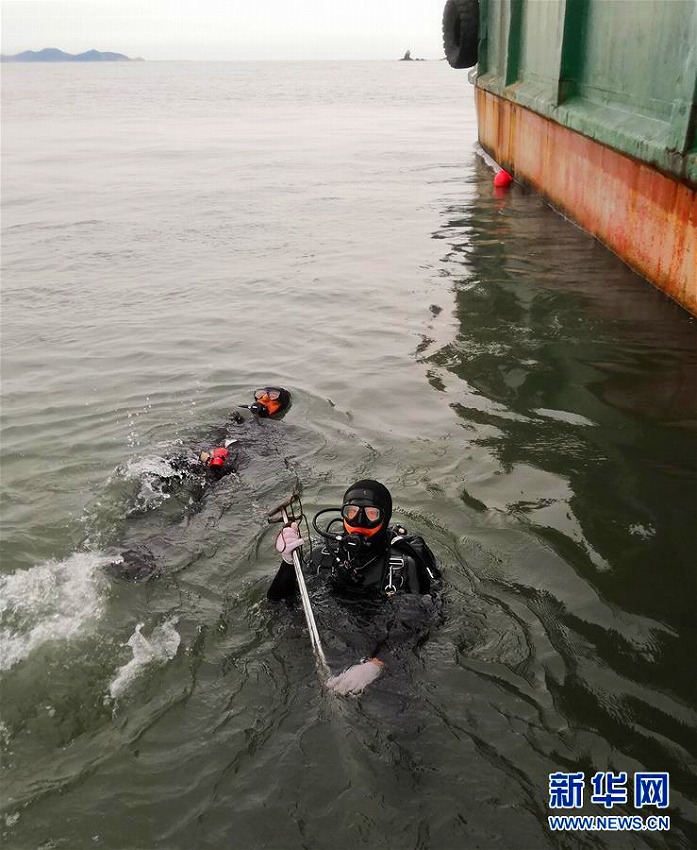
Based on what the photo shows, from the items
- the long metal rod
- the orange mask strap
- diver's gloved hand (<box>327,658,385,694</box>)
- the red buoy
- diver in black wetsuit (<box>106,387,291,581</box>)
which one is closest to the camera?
diver's gloved hand (<box>327,658,385,694</box>)

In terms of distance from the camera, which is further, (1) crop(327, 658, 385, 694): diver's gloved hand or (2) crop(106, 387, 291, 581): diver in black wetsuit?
(2) crop(106, 387, 291, 581): diver in black wetsuit

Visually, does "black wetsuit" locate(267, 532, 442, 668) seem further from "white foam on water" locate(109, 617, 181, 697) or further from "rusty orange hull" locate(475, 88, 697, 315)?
"rusty orange hull" locate(475, 88, 697, 315)

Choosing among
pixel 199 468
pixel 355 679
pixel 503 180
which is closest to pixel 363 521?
pixel 355 679

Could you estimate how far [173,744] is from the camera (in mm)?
4332

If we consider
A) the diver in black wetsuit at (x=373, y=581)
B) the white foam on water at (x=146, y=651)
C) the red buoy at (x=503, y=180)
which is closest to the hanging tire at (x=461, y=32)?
the red buoy at (x=503, y=180)

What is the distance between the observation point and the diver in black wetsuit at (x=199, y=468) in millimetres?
5902

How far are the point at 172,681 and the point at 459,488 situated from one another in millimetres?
3176

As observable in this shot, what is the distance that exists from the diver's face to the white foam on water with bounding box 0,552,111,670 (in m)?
2.05

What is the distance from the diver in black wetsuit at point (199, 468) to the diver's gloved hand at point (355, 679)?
2.05 metres

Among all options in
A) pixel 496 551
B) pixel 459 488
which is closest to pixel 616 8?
pixel 459 488

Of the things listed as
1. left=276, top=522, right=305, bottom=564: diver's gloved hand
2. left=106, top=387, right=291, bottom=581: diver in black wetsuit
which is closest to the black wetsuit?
left=276, top=522, right=305, bottom=564: diver's gloved hand

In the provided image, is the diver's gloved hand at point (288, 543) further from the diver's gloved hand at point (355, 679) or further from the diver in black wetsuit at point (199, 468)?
the diver in black wetsuit at point (199, 468)

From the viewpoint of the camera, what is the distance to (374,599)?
5.02 m

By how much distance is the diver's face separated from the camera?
4887 mm
